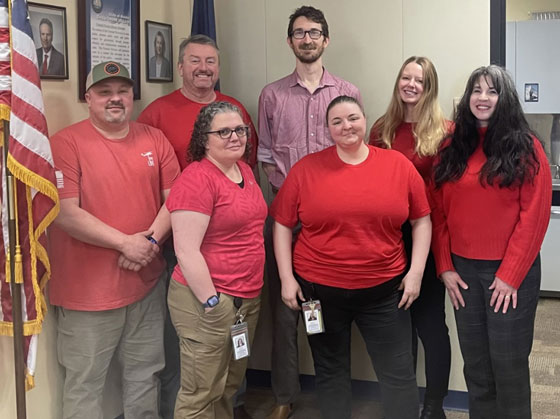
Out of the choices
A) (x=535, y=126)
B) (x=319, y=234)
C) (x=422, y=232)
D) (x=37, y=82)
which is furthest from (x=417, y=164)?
(x=535, y=126)

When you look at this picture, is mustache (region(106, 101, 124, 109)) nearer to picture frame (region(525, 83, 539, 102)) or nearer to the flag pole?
the flag pole

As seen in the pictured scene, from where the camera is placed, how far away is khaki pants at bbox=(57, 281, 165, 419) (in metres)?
2.58

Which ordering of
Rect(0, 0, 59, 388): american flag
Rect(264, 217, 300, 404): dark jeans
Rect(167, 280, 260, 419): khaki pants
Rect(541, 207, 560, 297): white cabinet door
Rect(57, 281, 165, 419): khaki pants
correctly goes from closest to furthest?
Rect(0, 0, 59, 388): american flag
Rect(167, 280, 260, 419): khaki pants
Rect(57, 281, 165, 419): khaki pants
Rect(264, 217, 300, 404): dark jeans
Rect(541, 207, 560, 297): white cabinet door

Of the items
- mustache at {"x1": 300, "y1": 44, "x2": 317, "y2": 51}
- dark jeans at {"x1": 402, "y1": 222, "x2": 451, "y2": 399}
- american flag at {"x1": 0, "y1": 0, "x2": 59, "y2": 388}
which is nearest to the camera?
american flag at {"x1": 0, "y1": 0, "x2": 59, "y2": 388}

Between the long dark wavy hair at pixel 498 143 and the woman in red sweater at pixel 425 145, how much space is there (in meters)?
0.20

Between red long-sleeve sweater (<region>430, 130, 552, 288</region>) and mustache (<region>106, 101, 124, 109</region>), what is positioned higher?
→ mustache (<region>106, 101, 124, 109</region>)

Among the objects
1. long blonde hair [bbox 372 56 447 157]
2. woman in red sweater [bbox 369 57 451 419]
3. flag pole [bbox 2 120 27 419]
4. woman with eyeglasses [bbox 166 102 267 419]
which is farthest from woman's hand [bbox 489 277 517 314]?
flag pole [bbox 2 120 27 419]

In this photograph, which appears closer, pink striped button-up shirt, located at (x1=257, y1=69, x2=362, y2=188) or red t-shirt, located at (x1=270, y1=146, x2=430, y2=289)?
red t-shirt, located at (x1=270, y1=146, x2=430, y2=289)

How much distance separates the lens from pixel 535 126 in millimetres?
5777

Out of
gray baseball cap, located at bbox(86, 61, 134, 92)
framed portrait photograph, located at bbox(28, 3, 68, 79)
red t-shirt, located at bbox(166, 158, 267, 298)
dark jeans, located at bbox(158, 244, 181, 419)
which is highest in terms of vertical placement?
framed portrait photograph, located at bbox(28, 3, 68, 79)

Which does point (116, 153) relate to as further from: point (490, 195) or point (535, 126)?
point (535, 126)

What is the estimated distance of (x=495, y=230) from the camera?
243 centimetres

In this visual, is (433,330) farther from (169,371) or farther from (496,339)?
(169,371)

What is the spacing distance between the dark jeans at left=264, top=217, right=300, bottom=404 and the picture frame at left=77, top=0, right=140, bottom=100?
1030 millimetres
